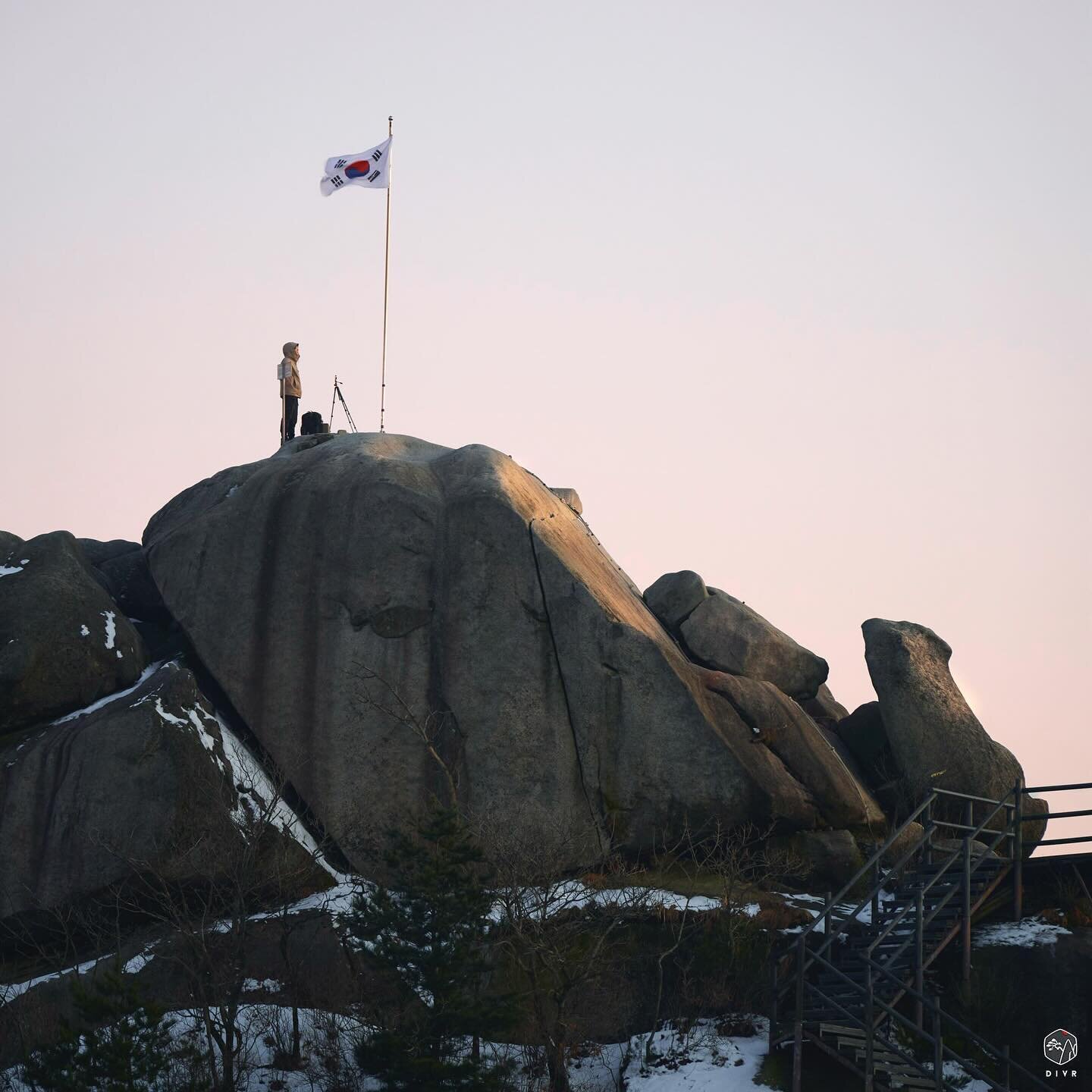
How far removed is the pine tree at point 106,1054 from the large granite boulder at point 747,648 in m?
17.2

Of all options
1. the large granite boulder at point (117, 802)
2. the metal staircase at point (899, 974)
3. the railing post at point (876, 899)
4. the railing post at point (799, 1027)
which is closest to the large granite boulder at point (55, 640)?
the large granite boulder at point (117, 802)

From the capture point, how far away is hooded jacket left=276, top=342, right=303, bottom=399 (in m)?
41.3

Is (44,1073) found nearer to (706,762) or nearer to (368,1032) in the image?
(368,1032)

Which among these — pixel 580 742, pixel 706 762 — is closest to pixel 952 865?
pixel 706 762

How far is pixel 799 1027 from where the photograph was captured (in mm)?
25422

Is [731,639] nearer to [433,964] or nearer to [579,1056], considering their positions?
[579,1056]

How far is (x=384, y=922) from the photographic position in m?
25.2

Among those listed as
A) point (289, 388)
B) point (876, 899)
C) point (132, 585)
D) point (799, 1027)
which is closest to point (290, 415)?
point (289, 388)

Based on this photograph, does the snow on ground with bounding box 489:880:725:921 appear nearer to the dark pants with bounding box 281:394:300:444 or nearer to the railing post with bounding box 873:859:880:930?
the railing post with bounding box 873:859:880:930

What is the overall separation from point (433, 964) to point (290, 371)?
20.9 m

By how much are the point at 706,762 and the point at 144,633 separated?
13582 mm

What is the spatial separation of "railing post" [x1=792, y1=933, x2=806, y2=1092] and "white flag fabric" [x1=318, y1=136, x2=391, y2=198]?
24188 mm

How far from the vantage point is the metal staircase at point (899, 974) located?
2480cm

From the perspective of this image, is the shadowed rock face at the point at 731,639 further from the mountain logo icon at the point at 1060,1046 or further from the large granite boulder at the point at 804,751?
the mountain logo icon at the point at 1060,1046
